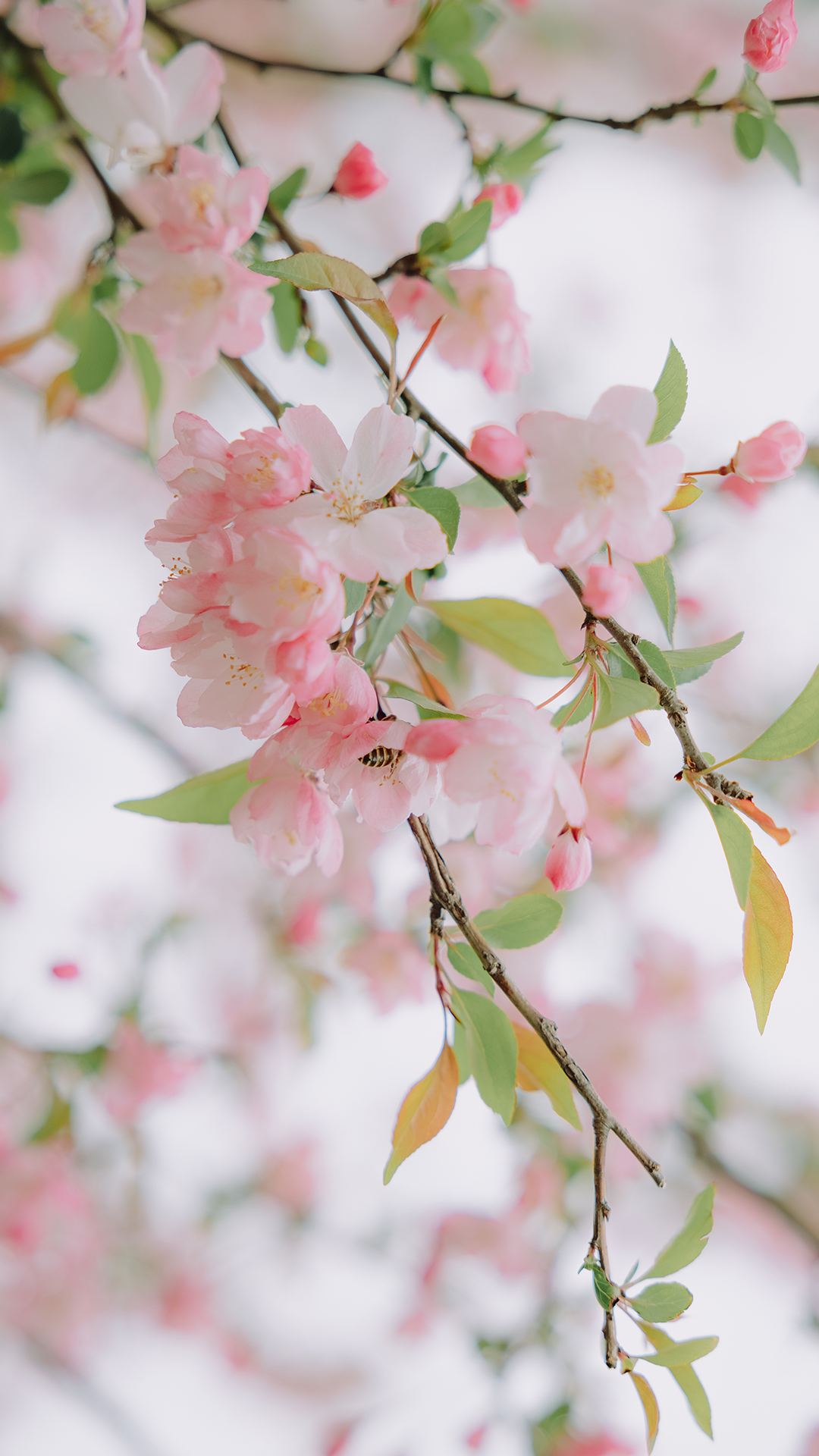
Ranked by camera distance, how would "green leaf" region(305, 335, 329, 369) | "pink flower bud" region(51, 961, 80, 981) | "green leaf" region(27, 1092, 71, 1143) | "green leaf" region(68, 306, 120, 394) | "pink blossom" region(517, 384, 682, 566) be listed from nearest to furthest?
"pink blossom" region(517, 384, 682, 566) → "green leaf" region(305, 335, 329, 369) → "green leaf" region(68, 306, 120, 394) → "pink flower bud" region(51, 961, 80, 981) → "green leaf" region(27, 1092, 71, 1143)

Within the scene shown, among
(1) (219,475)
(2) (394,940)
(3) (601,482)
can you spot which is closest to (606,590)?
(3) (601,482)

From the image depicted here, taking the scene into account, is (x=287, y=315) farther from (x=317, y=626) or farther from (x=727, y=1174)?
(x=727, y=1174)

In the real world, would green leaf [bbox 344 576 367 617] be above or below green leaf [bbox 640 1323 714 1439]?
above

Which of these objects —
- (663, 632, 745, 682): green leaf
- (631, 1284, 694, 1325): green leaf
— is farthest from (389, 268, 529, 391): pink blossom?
(631, 1284, 694, 1325): green leaf

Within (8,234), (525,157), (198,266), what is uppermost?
(525,157)

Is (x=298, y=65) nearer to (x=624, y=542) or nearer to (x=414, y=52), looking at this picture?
(x=414, y=52)

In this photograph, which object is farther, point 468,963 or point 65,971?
point 65,971

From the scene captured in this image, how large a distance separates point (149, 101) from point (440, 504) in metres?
0.28

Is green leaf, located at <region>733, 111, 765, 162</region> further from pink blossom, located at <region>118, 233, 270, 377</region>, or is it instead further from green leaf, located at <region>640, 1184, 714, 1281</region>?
green leaf, located at <region>640, 1184, 714, 1281</region>

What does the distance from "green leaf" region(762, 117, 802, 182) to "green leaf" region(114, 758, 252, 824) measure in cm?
45

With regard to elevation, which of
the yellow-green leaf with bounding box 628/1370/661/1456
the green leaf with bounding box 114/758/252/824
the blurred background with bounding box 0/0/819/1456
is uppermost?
the yellow-green leaf with bounding box 628/1370/661/1456

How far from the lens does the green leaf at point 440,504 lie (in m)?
0.32

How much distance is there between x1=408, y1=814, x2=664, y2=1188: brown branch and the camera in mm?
325

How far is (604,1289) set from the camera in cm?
33
